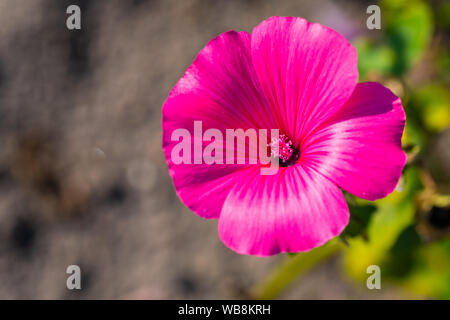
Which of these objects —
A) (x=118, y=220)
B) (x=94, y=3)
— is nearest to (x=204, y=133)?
(x=118, y=220)

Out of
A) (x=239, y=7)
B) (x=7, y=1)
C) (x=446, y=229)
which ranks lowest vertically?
(x=446, y=229)

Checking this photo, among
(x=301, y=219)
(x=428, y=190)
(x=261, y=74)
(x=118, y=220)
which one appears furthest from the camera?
(x=118, y=220)

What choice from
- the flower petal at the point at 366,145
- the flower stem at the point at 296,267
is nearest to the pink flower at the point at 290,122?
the flower petal at the point at 366,145

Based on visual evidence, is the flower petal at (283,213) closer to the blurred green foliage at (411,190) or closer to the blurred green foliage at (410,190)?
the blurred green foliage at (411,190)

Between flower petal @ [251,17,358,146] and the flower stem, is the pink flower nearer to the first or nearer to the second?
flower petal @ [251,17,358,146]

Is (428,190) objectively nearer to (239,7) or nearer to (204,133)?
(204,133)

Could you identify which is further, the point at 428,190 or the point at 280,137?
the point at 428,190
